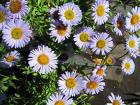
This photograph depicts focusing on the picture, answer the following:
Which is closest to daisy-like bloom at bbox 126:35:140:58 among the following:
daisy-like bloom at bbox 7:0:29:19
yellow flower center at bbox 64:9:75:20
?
yellow flower center at bbox 64:9:75:20

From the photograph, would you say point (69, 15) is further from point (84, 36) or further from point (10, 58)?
point (10, 58)

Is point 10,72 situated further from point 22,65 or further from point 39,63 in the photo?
point 39,63

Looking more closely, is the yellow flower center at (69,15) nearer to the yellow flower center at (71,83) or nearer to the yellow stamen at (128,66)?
the yellow flower center at (71,83)

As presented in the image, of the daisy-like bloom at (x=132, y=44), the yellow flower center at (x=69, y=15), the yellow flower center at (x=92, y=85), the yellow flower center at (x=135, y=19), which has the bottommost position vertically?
the yellow flower center at (x=92, y=85)

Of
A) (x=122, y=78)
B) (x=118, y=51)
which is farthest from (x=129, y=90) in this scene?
(x=118, y=51)

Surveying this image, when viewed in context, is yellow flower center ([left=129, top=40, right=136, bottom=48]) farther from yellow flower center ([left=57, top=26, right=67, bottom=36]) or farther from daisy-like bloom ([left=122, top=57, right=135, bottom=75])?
yellow flower center ([left=57, top=26, right=67, bottom=36])

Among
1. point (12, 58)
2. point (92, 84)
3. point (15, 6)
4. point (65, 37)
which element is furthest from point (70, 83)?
point (15, 6)

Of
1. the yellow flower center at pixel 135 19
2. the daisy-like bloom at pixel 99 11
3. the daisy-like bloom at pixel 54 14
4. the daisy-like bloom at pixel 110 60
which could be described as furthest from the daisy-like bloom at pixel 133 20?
the daisy-like bloom at pixel 54 14
